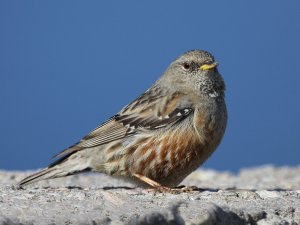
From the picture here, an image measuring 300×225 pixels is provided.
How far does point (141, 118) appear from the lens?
31.0 ft

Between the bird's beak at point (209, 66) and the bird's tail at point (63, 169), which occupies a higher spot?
the bird's beak at point (209, 66)

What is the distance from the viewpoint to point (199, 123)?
Answer: 902 cm

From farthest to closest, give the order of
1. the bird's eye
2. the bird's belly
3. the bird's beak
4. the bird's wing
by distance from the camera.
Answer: the bird's eye, the bird's beak, the bird's wing, the bird's belly

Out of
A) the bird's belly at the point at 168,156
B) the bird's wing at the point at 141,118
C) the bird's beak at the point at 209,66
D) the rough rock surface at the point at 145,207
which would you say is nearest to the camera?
the rough rock surface at the point at 145,207

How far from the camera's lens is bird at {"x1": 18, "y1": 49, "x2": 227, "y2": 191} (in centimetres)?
890

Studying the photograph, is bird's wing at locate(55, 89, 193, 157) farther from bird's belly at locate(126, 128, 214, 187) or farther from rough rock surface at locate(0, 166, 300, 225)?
rough rock surface at locate(0, 166, 300, 225)

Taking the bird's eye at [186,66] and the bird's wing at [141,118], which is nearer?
the bird's wing at [141,118]

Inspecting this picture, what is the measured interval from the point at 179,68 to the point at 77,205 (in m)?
3.34

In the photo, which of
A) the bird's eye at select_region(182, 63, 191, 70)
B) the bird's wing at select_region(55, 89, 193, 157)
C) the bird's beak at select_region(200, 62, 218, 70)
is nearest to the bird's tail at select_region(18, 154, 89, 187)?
the bird's wing at select_region(55, 89, 193, 157)

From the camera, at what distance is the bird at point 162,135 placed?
350 inches

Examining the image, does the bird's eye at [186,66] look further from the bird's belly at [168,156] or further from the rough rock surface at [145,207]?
the rough rock surface at [145,207]

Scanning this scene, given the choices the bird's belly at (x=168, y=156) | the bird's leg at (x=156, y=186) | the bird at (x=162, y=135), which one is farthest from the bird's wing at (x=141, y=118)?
the bird's leg at (x=156, y=186)

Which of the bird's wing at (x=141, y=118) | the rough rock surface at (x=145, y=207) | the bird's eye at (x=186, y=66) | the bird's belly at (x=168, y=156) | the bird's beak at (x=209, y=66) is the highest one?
the bird's eye at (x=186, y=66)

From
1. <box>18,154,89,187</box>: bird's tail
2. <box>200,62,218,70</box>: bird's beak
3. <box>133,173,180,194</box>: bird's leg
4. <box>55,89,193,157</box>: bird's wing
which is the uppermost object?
<box>200,62,218,70</box>: bird's beak
